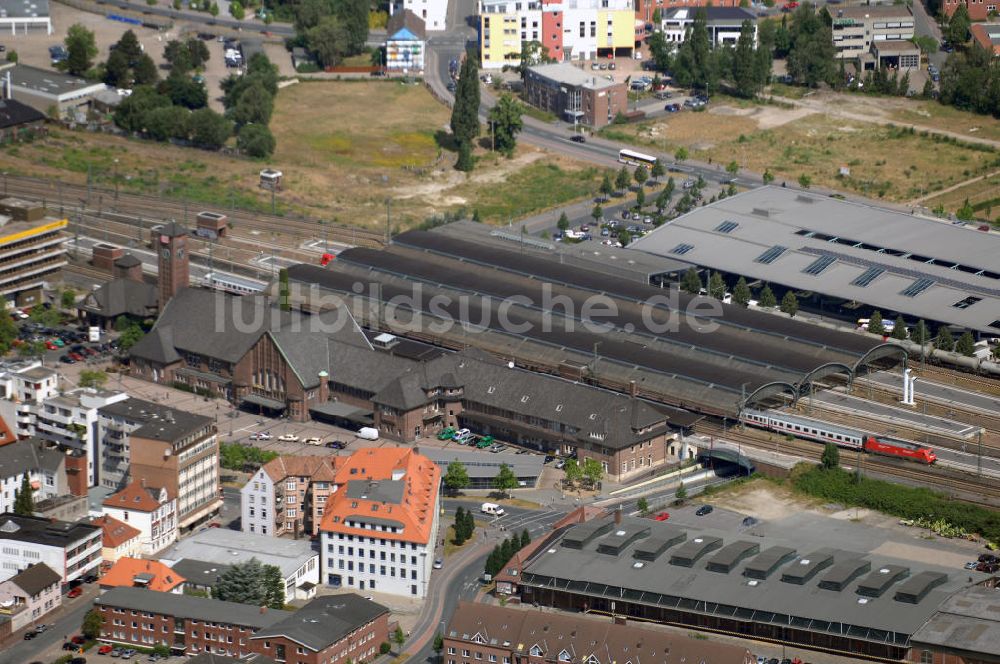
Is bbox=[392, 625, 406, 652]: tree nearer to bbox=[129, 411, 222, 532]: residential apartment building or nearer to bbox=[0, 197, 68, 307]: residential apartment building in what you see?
bbox=[129, 411, 222, 532]: residential apartment building

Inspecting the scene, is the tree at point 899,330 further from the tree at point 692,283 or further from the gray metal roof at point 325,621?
the gray metal roof at point 325,621

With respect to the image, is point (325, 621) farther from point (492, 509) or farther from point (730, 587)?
point (492, 509)

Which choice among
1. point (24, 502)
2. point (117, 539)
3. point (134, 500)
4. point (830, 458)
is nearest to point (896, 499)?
point (830, 458)

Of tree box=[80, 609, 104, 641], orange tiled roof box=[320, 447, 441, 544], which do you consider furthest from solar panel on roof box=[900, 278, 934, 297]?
tree box=[80, 609, 104, 641]

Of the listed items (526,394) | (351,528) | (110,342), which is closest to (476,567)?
(351,528)

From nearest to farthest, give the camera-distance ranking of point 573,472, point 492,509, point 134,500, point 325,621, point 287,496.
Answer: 1. point 325,621
2. point 134,500
3. point 287,496
4. point 492,509
5. point 573,472

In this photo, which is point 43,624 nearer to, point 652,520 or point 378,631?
point 378,631
